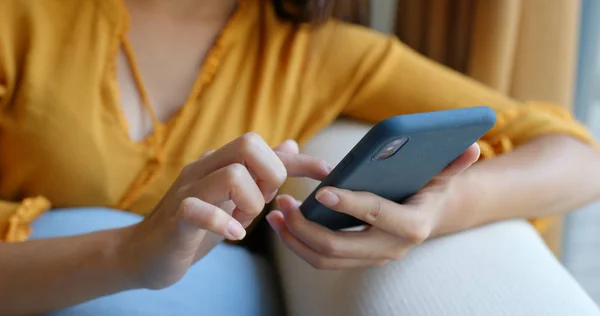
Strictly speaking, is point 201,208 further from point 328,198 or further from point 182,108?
point 182,108

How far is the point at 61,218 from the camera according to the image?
2.18ft

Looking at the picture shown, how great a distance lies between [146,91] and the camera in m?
0.72

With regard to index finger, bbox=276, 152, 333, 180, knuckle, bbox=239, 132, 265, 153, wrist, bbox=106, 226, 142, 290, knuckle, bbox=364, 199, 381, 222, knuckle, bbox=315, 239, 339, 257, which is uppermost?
knuckle, bbox=239, 132, 265, 153

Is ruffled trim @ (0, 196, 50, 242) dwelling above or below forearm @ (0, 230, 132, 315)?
below

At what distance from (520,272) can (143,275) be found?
0.34 m

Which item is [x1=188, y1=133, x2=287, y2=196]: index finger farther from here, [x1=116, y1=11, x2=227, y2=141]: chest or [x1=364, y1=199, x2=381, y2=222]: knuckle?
[x1=116, y1=11, x2=227, y2=141]: chest

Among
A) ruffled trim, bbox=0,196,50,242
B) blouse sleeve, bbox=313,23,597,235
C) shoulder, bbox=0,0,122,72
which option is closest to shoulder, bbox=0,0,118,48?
shoulder, bbox=0,0,122,72

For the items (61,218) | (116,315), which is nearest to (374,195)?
(116,315)

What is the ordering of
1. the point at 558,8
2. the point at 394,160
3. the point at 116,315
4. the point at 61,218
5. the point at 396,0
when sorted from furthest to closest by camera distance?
the point at 396,0 → the point at 558,8 → the point at 61,218 → the point at 116,315 → the point at 394,160

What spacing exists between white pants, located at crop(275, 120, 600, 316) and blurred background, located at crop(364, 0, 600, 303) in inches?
15.1

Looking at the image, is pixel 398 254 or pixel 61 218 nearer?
pixel 398 254

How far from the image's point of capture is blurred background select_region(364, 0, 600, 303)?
922mm

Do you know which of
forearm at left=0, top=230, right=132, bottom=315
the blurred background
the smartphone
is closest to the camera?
the smartphone

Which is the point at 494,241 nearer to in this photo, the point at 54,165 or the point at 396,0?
the point at 54,165
